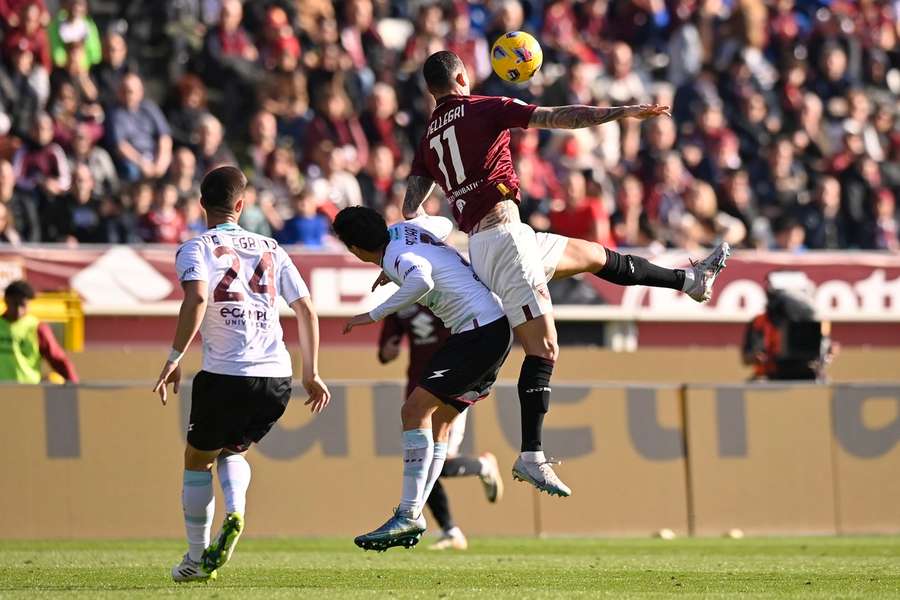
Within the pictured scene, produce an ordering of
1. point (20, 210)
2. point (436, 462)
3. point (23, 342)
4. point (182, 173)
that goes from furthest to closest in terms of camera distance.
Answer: point (182, 173) → point (20, 210) → point (23, 342) → point (436, 462)

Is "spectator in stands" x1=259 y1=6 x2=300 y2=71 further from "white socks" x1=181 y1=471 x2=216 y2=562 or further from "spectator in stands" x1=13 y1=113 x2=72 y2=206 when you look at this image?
"white socks" x1=181 y1=471 x2=216 y2=562

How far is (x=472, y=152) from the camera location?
8.94 m

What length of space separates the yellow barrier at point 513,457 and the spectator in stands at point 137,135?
3679 millimetres

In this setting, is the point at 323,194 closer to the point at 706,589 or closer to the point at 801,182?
the point at 801,182

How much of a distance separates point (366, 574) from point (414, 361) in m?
3.28

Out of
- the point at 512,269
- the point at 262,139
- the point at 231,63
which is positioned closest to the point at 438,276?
the point at 512,269

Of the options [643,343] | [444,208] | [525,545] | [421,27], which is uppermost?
[421,27]

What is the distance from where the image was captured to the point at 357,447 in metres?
13.8

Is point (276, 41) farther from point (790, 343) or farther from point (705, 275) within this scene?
point (705, 275)

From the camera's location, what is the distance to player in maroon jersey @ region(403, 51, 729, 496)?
→ 29.2 ft

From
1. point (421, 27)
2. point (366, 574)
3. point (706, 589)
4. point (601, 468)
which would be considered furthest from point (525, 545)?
point (421, 27)

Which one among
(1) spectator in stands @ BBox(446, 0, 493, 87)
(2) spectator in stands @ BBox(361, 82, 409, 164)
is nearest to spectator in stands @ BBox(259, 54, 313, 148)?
(2) spectator in stands @ BBox(361, 82, 409, 164)

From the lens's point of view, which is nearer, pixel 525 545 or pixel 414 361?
pixel 414 361

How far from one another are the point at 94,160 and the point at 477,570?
331 inches
